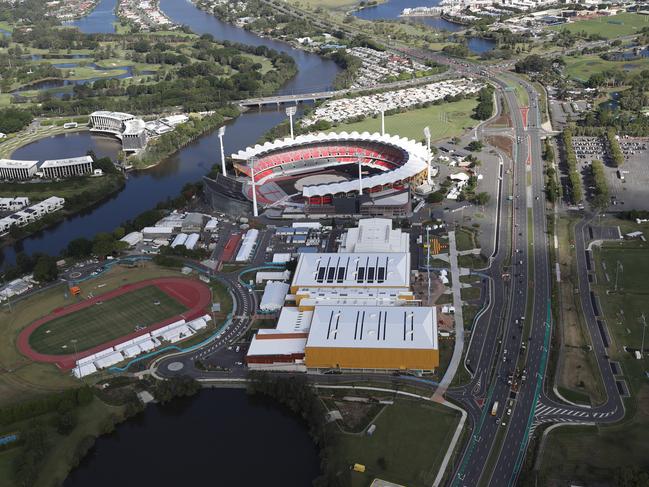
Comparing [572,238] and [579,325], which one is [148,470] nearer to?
[579,325]

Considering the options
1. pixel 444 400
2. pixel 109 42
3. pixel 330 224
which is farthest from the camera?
pixel 109 42

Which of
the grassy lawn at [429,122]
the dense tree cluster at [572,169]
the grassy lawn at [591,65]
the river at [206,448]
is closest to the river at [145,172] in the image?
the grassy lawn at [429,122]

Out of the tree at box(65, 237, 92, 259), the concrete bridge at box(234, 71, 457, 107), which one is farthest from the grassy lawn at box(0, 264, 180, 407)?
the concrete bridge at box(234, 71, 457, 107)

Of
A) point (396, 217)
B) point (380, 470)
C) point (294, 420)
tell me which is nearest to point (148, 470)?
point (294, 420)

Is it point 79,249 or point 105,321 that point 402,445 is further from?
point 79,249

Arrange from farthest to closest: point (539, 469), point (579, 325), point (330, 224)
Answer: point (330, 224)
point (579, 325)
point (539, 469)

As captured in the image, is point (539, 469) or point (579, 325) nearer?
point (539, 469)

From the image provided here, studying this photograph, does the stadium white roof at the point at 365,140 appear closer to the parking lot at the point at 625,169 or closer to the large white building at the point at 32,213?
the parking lot at the point at 625,169
